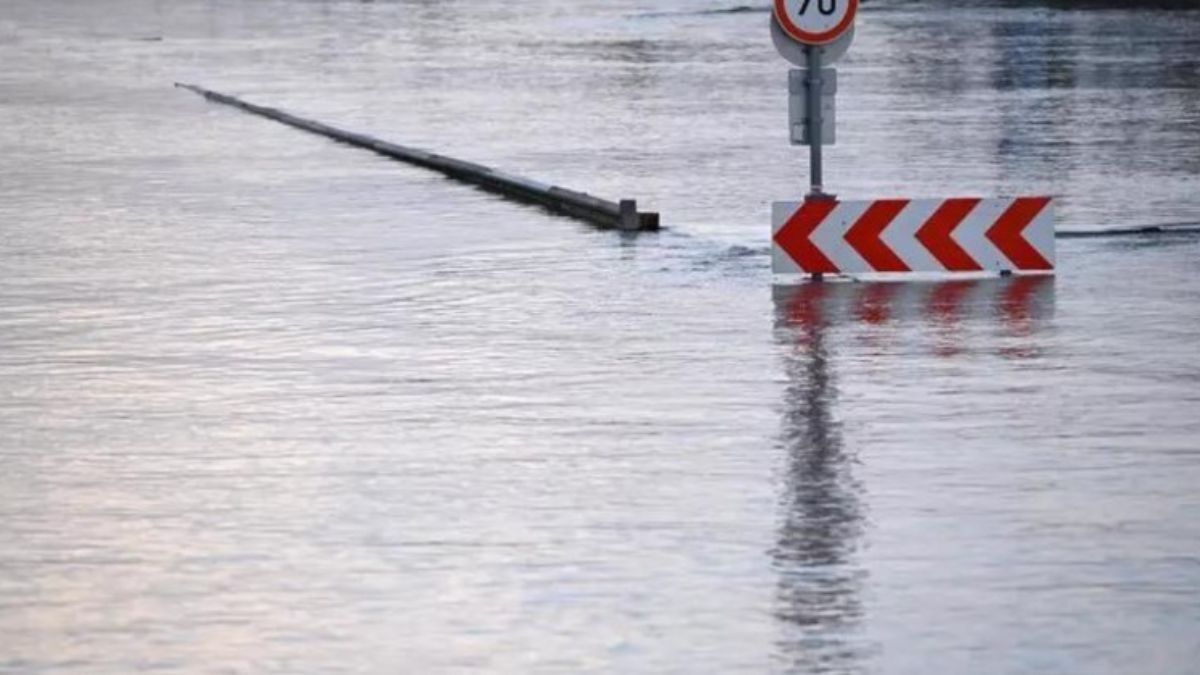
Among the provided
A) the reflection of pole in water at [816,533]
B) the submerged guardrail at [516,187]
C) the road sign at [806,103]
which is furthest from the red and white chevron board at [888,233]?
the submerged guardrail at [516,187]

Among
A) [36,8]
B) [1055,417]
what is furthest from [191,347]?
[36,8]

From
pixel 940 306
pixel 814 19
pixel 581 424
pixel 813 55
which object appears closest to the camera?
pixel 581 424

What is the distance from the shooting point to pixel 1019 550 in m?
11.0

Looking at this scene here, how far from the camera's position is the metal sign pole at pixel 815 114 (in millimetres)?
20516

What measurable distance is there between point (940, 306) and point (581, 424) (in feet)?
15.9

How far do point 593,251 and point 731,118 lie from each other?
53.0 ft

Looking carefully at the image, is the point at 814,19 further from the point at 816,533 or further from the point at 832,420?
the point at 816,533

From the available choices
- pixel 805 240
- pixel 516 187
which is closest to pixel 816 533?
pixel 805 240

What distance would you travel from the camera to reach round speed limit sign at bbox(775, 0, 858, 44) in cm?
2009

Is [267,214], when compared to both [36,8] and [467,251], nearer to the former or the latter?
[467,251]

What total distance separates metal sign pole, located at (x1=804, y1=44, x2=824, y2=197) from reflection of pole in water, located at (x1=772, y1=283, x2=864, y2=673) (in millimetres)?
3927

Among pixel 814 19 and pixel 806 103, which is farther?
pixel 806 103

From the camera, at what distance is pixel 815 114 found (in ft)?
67.7

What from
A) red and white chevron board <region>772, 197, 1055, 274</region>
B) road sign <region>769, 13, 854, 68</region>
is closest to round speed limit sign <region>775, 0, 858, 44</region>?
road sign <region>769, 13, 854, 68</region>
